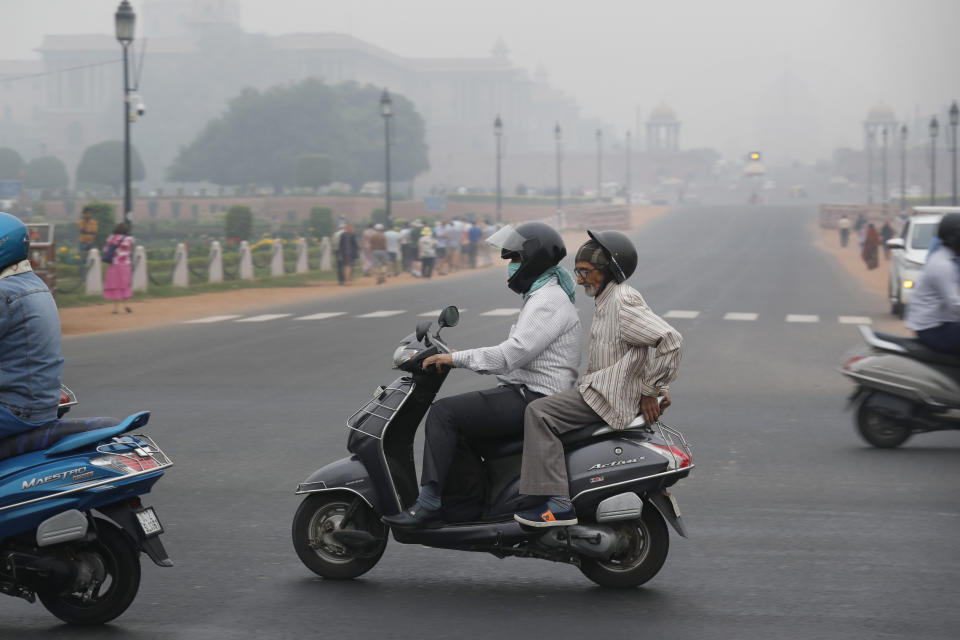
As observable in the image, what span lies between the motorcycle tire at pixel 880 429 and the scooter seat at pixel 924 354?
1.43ft

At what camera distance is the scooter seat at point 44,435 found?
15.2 feet

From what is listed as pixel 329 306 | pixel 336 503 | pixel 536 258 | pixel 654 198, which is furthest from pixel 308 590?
pixel 654 198

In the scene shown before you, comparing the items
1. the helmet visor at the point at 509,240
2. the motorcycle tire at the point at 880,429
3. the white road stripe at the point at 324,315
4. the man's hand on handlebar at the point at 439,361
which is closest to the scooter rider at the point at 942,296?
the motorcycle tire at the point at 880,429

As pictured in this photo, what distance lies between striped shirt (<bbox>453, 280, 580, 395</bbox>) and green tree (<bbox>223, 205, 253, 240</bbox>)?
124 ft

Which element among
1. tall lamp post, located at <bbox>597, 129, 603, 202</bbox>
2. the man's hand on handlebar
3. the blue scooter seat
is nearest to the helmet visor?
the man's hand on handlebar

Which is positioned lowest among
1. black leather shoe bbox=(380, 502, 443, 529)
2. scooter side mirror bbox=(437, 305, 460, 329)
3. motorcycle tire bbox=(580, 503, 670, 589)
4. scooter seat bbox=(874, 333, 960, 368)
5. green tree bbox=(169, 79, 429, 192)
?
motorcycle tire bbox=(580, 503, 670, 589)

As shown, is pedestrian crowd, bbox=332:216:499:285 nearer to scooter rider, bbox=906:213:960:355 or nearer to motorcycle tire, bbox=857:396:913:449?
motorcycle tire, bbox=857:396:913:449

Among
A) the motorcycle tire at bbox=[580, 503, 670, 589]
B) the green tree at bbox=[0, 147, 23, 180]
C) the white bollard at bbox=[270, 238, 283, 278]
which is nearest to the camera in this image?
the motorcycle tire at bbox=[580, 503, 670, 589]

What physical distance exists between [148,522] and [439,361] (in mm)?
1232

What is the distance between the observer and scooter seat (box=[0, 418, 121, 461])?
4.63m

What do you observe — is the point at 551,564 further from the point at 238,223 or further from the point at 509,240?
the point at 238,223

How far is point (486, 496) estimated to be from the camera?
17.2 feet

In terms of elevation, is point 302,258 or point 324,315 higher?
point 302,258

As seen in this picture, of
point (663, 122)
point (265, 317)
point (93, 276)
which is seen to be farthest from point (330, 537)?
point (663, 122)
